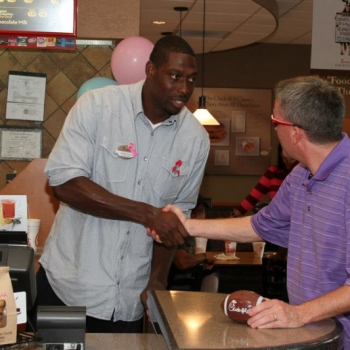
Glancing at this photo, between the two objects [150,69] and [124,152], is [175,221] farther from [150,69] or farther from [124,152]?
[150,69]

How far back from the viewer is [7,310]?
160 centimetres

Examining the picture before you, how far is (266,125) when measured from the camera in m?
12.4

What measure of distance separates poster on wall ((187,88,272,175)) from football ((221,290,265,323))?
404 inches

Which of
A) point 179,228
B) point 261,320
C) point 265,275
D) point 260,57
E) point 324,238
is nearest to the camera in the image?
point 261,320

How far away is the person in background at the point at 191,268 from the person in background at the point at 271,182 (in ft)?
4.62

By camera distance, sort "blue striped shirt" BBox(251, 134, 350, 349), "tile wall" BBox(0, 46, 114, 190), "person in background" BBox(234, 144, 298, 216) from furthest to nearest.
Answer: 1. "person in background" BBox(234, 144, 298, 216)
2. "tile wall" BBox(0, 46, 114, 190)
3. "blue striped shirt" BBox(251, 134, 350, 349)

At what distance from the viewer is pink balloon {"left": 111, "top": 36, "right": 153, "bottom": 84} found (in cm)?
→ 415

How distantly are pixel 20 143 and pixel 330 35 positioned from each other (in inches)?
135

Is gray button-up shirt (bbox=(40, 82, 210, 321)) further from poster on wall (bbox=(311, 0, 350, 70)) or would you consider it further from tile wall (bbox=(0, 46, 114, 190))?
poster on wall (bbox=(311, 0, 350, 70))

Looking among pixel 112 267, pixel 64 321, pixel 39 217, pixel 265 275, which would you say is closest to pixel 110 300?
pixel 112 267

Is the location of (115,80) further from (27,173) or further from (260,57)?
(260,57)

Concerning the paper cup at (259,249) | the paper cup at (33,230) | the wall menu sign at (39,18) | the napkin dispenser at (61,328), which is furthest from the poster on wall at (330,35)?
the napkin dispenser at (61,328)

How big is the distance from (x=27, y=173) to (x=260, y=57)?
27.7 feet

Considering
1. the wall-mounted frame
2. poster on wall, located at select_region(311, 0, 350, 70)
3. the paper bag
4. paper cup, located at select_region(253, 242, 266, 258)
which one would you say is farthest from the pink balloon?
paper cup, located at select_region(253, 242, 266, 258)
